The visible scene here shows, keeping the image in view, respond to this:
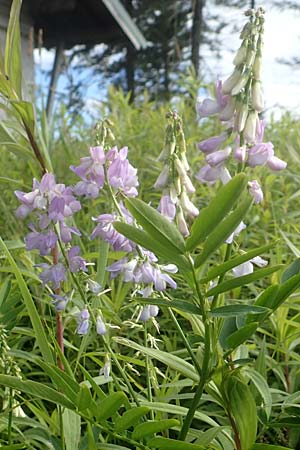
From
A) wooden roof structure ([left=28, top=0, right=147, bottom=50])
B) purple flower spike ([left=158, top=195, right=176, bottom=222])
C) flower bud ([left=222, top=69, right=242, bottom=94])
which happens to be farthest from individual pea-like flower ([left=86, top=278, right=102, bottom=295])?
wooden roof structure ([left=28, top=0, right=147, bottom=50])

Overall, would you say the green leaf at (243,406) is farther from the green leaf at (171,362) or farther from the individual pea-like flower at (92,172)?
the individual pea-like flower at (92,172)

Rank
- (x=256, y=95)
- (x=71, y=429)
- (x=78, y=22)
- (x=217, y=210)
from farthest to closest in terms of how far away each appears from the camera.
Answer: (x=78, y=22), (x=71, y=429), (x=256, y=95), (x=217, y=210)

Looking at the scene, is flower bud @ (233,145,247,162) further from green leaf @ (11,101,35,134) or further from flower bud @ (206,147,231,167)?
green leaf @ (11,101,35,134)

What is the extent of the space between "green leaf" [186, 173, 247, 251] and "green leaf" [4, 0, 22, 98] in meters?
0.30

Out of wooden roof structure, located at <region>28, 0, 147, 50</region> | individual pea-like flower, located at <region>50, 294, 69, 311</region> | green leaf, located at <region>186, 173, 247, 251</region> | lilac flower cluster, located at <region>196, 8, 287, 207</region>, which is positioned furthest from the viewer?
wooden roof structure, located at <region>28, 0, 147, 50</region>

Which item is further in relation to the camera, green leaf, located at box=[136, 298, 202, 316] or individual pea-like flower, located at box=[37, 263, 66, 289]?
individual pea-like flower, located at box=[37, 263, 66, 289]

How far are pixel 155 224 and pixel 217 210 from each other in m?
0.05

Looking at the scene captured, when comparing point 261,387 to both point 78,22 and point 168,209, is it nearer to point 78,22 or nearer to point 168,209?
point 168,209

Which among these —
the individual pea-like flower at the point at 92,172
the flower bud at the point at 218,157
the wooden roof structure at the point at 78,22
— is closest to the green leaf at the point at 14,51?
the individual pea-like flower at the point at 92,172

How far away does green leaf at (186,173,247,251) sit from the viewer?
458mm

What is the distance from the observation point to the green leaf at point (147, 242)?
0.48 m

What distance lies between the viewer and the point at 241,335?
53 cm

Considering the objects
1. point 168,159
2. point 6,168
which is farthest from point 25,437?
A: point 6,168

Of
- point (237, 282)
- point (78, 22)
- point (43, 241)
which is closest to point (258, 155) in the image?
point (237, 282)
